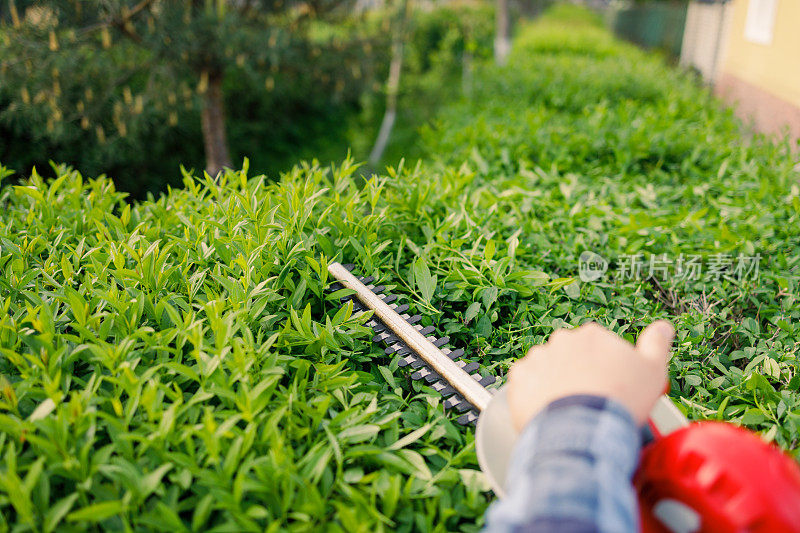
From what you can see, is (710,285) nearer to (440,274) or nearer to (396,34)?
(440,274)

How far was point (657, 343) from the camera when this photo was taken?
1212mm

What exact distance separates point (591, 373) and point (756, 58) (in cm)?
801

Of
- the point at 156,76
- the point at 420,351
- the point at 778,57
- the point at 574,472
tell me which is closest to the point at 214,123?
the point at 156,76

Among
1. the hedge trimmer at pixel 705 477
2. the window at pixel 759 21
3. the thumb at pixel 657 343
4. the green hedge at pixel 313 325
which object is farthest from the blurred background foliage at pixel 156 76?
the thumb at pixel 657 343

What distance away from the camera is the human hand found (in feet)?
3.66

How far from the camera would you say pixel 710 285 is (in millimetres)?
2748

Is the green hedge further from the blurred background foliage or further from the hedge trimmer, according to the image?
the blurred background foliage

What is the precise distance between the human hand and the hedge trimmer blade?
52 cm

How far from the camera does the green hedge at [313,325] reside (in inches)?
55.2

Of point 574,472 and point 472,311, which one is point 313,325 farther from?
point 574,472

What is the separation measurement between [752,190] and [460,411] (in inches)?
114

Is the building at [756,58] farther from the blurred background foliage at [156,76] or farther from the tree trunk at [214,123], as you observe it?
the tree trunk at [214,123]

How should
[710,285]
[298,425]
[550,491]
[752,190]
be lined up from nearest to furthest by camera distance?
[550,491] → [298,425] → [710,285] → [752,190]

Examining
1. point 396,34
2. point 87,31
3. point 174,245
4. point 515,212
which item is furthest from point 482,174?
→ point 396,34
